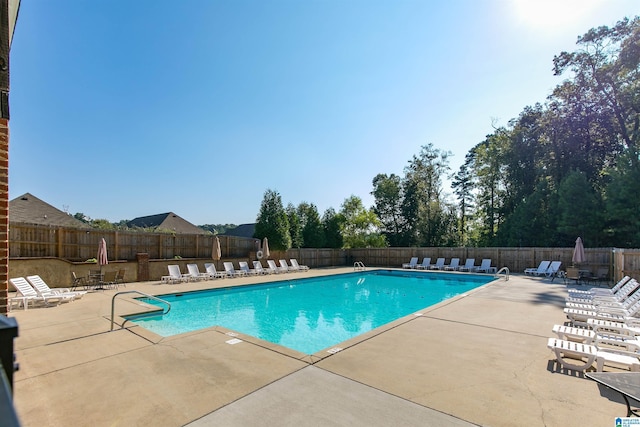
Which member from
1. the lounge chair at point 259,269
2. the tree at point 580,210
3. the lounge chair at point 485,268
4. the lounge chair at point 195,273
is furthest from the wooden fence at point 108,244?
the tree at point 580,210

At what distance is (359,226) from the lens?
26.8 m

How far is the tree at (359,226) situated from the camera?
25.8m

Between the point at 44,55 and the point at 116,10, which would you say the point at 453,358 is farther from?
the point at 44,55

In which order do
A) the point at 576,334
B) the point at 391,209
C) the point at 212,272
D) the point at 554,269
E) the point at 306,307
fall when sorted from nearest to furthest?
the point at 576,334
the point at 306,307
the point at 212,272
the point at 554,269
the point at 391,209

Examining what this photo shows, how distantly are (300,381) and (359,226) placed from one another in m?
23.6

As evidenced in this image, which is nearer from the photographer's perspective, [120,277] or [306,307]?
[306,307]

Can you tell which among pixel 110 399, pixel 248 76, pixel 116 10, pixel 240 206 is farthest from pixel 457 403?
pixel 240 206

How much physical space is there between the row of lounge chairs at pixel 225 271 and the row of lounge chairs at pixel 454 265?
690 cm

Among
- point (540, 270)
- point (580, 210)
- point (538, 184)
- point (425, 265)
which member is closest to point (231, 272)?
point (425, 265)

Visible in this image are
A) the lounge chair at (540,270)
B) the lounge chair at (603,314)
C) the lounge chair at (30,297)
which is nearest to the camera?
the lounge chair at (603,314)

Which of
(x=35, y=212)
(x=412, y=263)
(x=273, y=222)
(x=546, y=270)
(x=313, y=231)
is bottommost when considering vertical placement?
(x=546, y=270)

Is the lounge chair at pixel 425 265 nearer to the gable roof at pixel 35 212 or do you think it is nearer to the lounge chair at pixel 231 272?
the lounge chair at pixel 231 272

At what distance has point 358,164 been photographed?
19.8 metres

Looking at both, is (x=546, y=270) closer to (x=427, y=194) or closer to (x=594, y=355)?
(x=427, y=194)
